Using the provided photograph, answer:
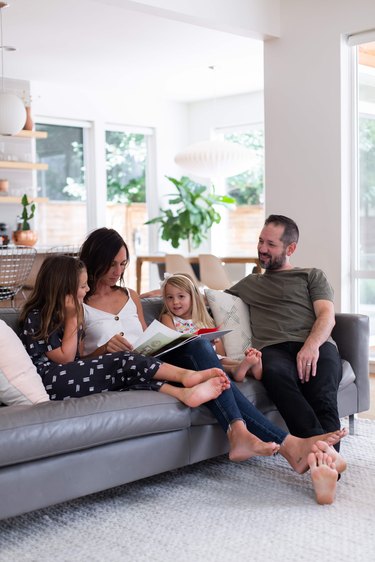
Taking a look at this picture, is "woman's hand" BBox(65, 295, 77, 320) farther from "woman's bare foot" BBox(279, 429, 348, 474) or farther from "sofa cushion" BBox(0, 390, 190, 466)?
"woman's bare foot" BBox(279, 429, 348, 474)

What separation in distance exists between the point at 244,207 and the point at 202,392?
6.66 metres

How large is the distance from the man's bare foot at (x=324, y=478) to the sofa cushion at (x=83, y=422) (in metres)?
0.47

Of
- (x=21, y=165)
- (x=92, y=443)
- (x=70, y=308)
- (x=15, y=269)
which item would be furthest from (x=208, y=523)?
(x=21, y=165)

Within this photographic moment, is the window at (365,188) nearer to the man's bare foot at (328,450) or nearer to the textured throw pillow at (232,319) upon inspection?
the textured throw pillow at (232,319)

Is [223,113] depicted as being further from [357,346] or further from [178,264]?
[357,346]

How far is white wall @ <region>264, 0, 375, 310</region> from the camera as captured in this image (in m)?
5.00

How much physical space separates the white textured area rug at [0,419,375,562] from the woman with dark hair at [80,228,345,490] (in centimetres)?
17

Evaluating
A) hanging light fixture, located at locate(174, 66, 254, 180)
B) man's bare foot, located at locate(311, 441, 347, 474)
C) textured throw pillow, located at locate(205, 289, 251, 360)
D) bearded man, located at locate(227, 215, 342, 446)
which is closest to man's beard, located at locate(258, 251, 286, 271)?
bearded man, located at locate(227, 215, 342, 446)

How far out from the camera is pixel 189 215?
865 centimetres

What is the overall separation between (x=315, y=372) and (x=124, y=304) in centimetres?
85

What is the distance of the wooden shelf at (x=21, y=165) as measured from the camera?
295 inches

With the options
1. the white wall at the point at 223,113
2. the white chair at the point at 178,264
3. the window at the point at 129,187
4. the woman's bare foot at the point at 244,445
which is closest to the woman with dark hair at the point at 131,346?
the woman's bare foot at the point at 244,445

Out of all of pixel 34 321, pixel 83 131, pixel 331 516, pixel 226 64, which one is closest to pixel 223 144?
pixel 226 64

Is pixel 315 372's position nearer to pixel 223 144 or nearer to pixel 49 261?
pixel 49 261
